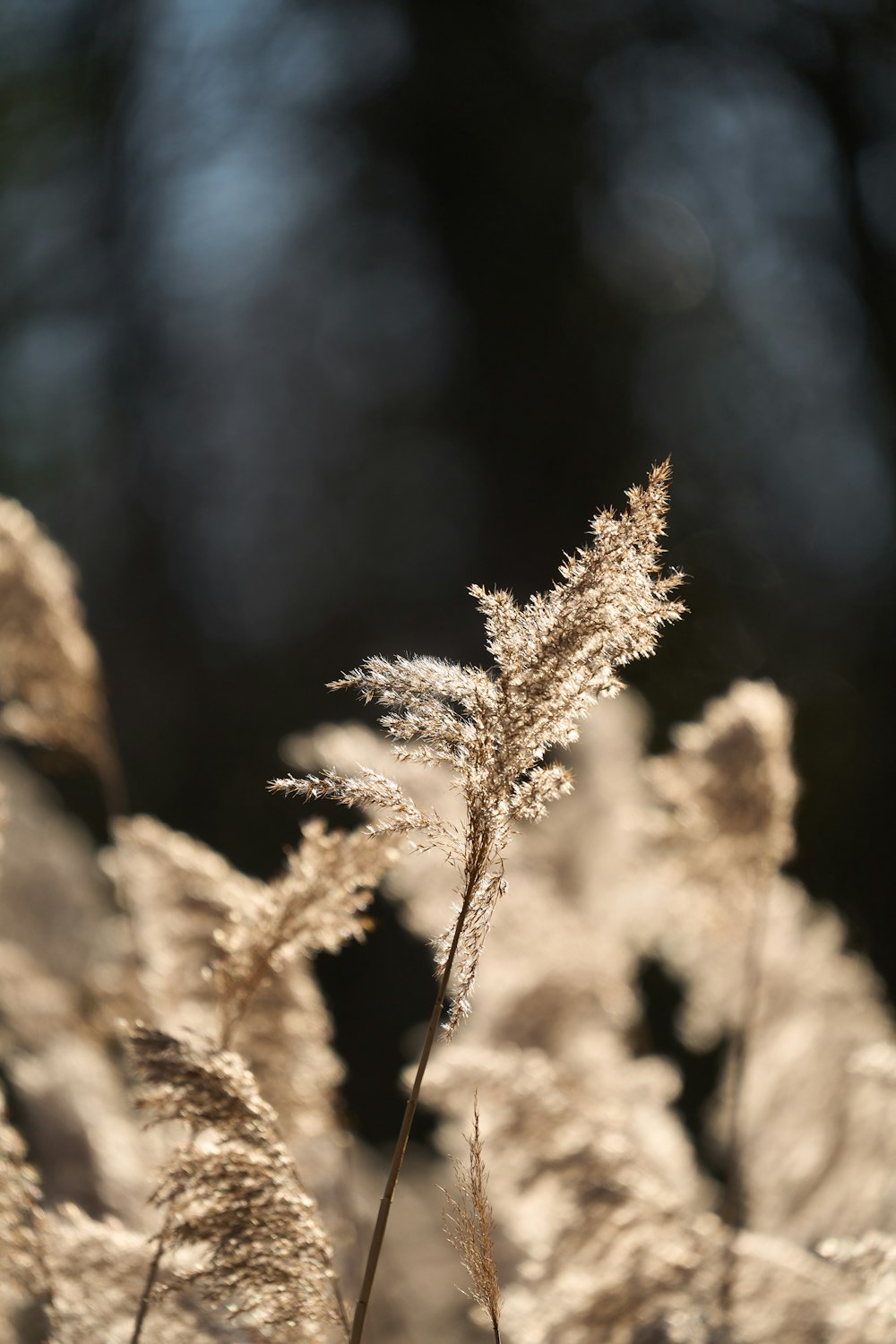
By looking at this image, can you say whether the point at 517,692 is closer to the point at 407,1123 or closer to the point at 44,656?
the point at 407,1123

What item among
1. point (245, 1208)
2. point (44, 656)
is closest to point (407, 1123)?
point (245, 1208)

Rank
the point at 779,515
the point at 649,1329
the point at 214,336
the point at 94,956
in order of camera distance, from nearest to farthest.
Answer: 1. the point at 649,1329
2. the point at 94,956
3. the point at 779,515
4. the point at 214,336

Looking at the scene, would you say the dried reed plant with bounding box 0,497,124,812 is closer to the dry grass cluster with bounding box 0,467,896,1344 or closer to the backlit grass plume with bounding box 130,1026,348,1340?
the dry grass cluster with bounding box 0,467,896,1344

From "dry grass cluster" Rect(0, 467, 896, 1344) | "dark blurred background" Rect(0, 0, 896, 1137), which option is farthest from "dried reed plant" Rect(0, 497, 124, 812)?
"dark blurred background" Rect(0, 0, 896, 1137)

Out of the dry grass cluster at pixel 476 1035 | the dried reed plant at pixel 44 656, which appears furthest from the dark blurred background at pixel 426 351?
the dried reed plant at pixel 44 656

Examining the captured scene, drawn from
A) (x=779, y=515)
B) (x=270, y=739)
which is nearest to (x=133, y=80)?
(x=270, y=739)

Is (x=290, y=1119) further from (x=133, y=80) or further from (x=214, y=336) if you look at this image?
(x=133, y=80)
